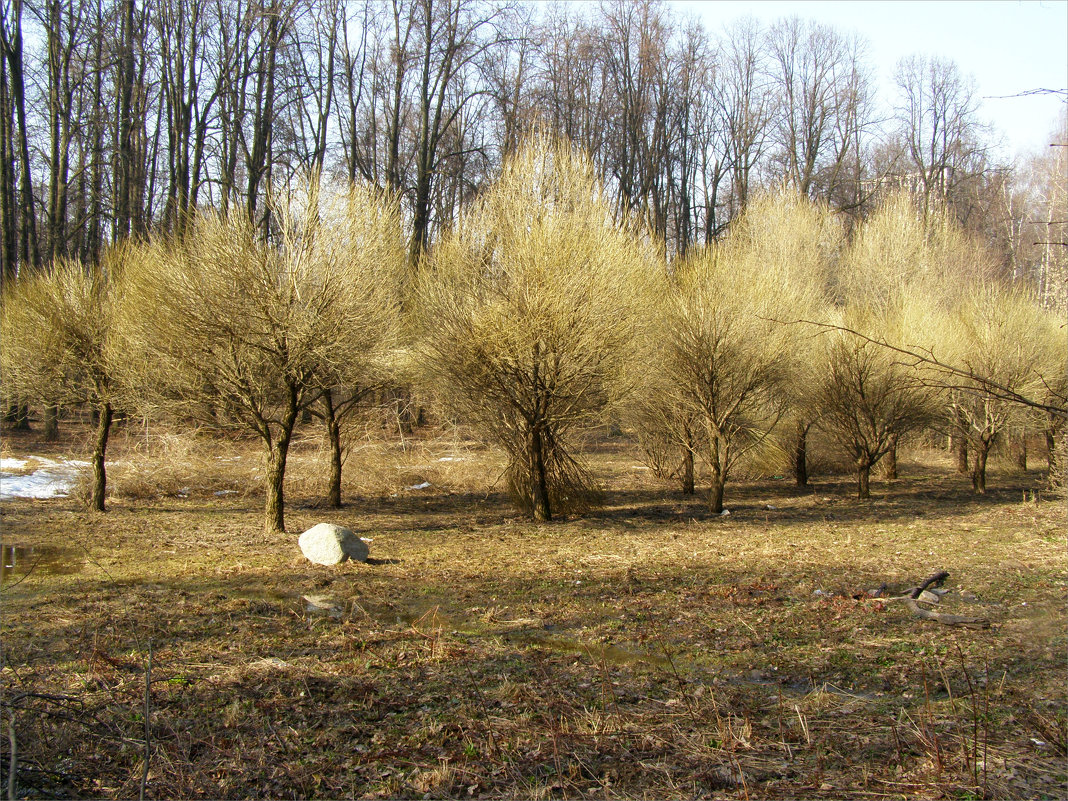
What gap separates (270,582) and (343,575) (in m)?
0.92

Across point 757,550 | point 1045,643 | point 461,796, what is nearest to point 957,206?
point 757,550

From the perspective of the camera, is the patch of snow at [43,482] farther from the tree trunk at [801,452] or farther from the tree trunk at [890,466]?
the tree trunk at [890,466]

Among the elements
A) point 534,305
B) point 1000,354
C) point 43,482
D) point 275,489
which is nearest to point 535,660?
point 534,305

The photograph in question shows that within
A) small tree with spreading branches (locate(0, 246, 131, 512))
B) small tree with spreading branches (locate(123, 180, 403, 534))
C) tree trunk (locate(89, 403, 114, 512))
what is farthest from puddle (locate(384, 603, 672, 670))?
tree trunk (locate(89, 403, 114, 512))

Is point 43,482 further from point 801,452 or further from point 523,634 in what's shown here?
point 801,452

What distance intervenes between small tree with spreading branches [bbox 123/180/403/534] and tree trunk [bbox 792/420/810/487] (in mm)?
11433

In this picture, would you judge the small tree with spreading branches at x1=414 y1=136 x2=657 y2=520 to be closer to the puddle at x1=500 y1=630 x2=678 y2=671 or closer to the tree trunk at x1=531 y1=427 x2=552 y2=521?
the tree trunk at x1=531 y1=427 x2=552 y2=521

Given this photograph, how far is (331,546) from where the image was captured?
1016 cm

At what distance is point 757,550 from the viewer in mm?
11008

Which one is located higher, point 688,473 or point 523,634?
point 688,473

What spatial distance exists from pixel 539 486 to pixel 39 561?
7656 millimetres

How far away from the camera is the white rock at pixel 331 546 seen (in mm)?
10117

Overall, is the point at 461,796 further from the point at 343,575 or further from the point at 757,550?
the point at 757,550

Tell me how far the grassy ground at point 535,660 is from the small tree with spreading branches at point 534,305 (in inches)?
87.1
